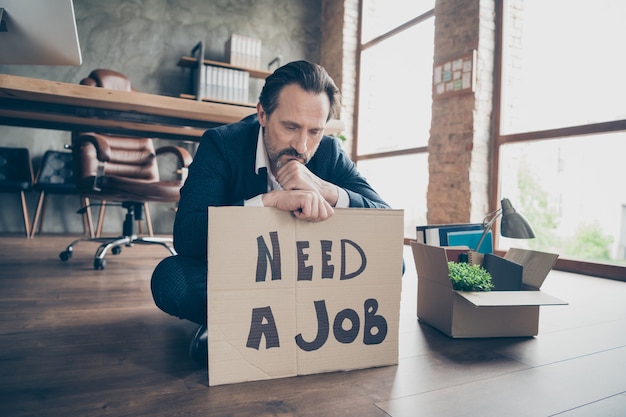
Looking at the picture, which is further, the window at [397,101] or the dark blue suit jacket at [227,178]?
the window at [397,101]

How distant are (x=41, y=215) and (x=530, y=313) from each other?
4.30 meters

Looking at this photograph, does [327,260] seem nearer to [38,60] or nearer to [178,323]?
[178,323]

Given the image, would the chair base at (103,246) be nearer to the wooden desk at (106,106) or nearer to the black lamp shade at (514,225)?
the wooden desk at (106,106)

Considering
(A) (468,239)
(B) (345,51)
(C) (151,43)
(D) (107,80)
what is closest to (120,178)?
(D) (107,80)

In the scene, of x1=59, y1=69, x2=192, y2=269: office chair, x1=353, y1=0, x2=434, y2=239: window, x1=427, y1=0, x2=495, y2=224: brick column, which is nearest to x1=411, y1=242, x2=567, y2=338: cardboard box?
x1=59, y1=69, x2=192, y2=269: office chair

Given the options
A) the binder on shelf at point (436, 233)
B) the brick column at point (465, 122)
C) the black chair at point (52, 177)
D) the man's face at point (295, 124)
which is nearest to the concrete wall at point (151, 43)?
the black chair at point (52, 177)

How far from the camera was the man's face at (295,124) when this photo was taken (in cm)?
114

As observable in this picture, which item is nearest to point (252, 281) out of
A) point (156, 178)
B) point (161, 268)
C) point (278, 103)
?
point (161, 268)

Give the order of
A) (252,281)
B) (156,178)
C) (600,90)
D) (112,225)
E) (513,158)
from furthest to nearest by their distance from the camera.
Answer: (112,225) → (513,158) → (156,178) → (600,90) → (252,281)

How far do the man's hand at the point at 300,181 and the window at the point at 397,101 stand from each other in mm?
2790

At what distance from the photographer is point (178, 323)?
4.58 feet

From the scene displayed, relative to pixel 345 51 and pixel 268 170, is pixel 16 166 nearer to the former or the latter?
pixel 345 51

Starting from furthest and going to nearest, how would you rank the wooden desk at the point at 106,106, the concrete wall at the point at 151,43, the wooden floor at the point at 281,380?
1. the concrete wall at the point at 151,43
2. the wooden desk at the point at 106,106
3. the wooden floor at the point at 281,380

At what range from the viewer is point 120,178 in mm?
2418
